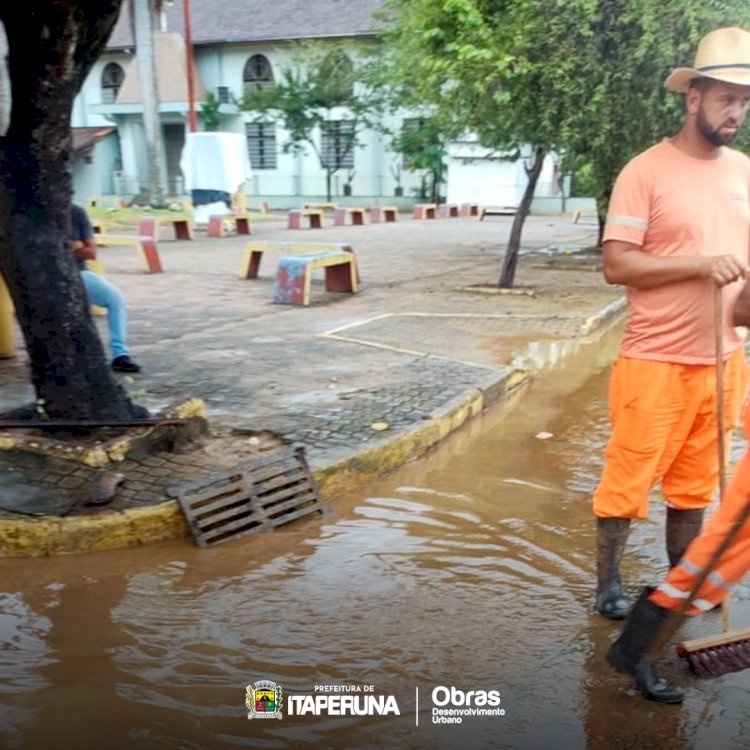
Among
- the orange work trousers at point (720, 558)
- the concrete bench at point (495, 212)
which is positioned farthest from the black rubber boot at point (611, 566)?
the concrete bench at point (495, 212)

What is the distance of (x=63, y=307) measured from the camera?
15.6 feet

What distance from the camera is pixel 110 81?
41.7m

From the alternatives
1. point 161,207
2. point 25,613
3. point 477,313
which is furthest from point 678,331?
point 161,207

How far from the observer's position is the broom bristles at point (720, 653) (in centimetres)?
284

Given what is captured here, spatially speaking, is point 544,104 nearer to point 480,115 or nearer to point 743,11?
point 480,115

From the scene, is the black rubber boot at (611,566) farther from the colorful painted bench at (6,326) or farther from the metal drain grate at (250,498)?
the colorful painted bench at (6,326)

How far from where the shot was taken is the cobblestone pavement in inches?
193

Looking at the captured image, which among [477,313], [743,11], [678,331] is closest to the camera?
[678,331]

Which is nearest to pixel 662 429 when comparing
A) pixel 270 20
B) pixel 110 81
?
pixel 270 20

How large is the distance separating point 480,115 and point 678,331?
9110 millimetres

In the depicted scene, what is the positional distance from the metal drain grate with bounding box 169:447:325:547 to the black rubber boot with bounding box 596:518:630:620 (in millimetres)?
1660

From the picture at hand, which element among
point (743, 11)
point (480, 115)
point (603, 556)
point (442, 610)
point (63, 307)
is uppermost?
point (743, 11)

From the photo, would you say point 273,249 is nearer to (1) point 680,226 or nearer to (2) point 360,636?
(2) point 360,636

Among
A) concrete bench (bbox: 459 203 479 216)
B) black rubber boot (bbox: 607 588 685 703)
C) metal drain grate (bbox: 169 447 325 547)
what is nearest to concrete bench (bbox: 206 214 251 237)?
concrete bench (bbox: 459 203 479 216)
